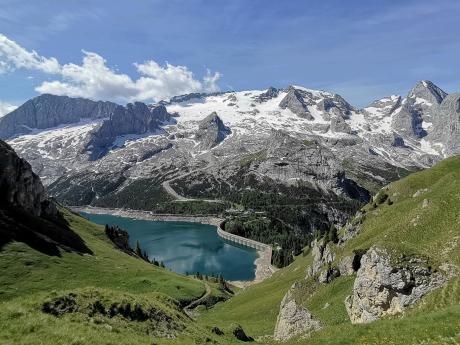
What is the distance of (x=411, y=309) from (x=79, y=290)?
24.1 metres

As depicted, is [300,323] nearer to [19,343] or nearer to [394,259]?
[394,259]

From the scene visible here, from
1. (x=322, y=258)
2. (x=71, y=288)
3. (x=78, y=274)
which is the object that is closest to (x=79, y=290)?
(x=71, y=288)

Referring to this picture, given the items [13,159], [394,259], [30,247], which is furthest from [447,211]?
[13,159]

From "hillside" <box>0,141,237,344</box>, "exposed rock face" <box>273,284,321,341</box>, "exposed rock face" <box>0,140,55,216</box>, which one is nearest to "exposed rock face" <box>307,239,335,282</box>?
"hillside" <box>0,141,237,344</box>

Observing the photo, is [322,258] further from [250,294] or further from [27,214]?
[27,214]

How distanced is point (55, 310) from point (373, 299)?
1059 inches

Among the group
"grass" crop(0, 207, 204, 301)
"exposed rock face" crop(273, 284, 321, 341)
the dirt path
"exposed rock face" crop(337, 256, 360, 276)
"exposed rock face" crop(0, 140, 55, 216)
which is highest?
"exposed rock face" crop(0, 140, 55, 216)

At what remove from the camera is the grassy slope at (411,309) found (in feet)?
77.6

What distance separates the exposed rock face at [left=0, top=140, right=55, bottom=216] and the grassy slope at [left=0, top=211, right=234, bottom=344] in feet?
44.1

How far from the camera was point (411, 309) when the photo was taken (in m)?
32.8

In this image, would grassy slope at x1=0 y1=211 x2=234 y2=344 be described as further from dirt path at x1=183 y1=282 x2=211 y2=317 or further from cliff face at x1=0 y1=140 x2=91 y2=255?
cliff face at x1=0 y1=140 x2=91 y2=255

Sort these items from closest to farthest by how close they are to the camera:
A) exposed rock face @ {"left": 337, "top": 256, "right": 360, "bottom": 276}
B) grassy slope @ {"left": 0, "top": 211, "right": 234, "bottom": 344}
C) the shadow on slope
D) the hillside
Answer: grassy slope @ {"left": 0, "top": 211, "right": 234, "bottom": 344}
the hillside
exposed rock face @ {"left": 337, "top": 256, "right": 360, "bottom": 276}
the shadow on slope

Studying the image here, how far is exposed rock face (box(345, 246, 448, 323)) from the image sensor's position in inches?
1394

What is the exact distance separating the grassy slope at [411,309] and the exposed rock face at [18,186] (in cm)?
5182
